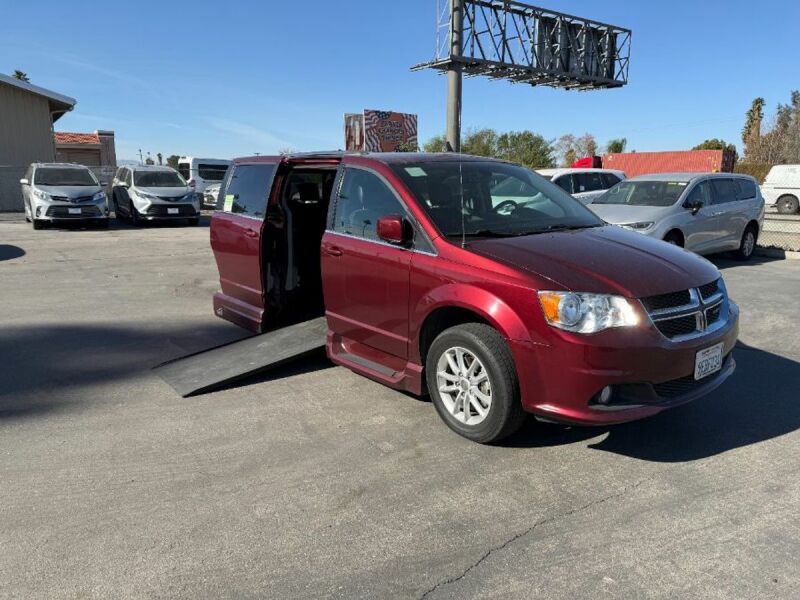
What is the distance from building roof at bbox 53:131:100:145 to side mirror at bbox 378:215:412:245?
144ft

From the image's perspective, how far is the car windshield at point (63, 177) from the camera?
17.0 metres

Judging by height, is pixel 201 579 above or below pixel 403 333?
below

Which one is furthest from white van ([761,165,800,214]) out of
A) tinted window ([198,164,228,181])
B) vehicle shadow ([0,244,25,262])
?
vehicle shadow ([0,244,25,262])

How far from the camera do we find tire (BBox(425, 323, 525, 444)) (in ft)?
11.8

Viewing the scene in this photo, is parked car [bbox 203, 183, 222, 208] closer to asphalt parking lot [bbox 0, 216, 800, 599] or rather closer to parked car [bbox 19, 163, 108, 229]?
parked car [bbox 19, 163, 108, 229]

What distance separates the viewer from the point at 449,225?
4.15m

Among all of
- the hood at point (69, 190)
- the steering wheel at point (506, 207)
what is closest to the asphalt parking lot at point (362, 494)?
the steering wheel at point (506, 207)

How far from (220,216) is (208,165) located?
21632mm

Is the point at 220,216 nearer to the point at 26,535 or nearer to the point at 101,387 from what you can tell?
the point at 101,387

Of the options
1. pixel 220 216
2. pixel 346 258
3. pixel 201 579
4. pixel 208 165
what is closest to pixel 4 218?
pixel 208 165

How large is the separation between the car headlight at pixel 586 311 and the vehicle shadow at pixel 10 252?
11.6 meters

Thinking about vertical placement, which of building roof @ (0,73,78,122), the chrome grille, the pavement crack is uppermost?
building roof @ (0,73,78,122)

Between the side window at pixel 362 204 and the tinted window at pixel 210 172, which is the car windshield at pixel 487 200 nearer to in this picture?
the side window at pixel 362 204

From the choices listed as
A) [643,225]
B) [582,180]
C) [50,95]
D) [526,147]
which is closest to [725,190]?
[643,225]
